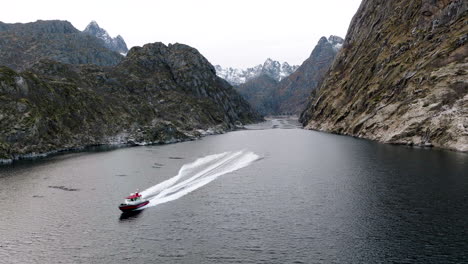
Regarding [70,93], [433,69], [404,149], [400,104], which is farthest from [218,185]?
[70,93]

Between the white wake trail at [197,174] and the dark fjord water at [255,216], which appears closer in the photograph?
the dark fjord water at [255,216]

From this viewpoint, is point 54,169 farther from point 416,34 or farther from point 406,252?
point 416,34

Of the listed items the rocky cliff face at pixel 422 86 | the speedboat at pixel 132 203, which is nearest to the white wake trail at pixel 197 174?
the speedboat at pixel 132 203

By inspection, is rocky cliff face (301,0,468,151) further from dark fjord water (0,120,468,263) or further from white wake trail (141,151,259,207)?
white wake trail (141,151,259,207)

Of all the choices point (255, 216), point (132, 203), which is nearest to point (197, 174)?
point (132, 203)

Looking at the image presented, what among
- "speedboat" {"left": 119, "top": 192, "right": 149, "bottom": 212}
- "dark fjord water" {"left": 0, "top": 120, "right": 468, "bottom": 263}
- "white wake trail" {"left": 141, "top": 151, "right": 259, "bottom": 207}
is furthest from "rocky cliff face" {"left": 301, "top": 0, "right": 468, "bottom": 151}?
"speedboat" {"left": 119, "top": 192, "right": 149, "bottom": 212}

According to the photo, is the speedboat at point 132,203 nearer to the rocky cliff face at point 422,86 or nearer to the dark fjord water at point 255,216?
the dark fjord water at point 255,216
